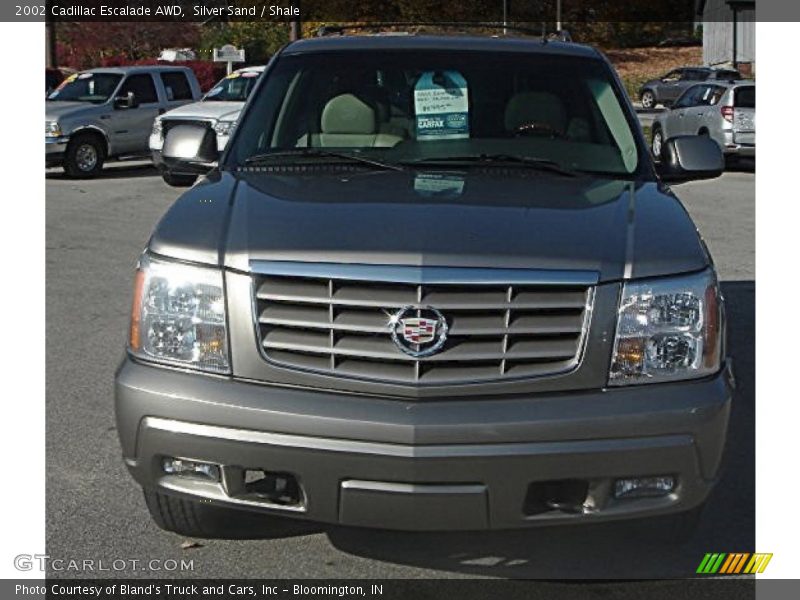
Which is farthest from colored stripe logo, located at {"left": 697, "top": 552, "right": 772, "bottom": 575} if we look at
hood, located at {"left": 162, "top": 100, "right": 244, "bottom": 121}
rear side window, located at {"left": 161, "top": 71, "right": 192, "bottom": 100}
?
rear side window, located at {"left": 161, "top": 71, "right": 192, "bottom": 100}

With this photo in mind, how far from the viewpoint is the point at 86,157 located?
65.7 ft

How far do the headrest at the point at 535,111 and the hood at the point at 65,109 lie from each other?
51.0ft

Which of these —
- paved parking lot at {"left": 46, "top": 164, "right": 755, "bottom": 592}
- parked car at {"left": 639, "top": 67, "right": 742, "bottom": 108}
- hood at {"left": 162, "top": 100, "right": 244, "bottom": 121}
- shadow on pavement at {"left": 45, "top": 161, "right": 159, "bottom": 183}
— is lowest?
paved parking lot at {"left": 46, "top": 164, "right": 755, "bottom": 592}

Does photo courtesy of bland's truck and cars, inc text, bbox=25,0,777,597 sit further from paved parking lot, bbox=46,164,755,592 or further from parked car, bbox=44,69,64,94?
parked car, bbox=44,69,64,94

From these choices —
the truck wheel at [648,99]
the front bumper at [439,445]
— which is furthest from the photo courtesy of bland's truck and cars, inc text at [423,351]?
the truck wheel at [648,99]

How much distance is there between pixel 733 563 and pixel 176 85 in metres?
18.7

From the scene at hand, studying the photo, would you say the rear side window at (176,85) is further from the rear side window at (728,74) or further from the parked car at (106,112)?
the rear side window at (728,74)

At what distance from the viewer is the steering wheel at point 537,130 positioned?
5230mm

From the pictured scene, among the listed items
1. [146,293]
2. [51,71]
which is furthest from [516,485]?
[51,71]

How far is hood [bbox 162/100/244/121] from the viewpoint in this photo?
62.3 ft

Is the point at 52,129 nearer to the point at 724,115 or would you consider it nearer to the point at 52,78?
the point at 724,115

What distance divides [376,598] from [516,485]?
73cm

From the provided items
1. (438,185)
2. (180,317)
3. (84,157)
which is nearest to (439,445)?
(180,317)

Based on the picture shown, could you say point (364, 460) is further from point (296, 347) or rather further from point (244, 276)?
point (244, 276)
